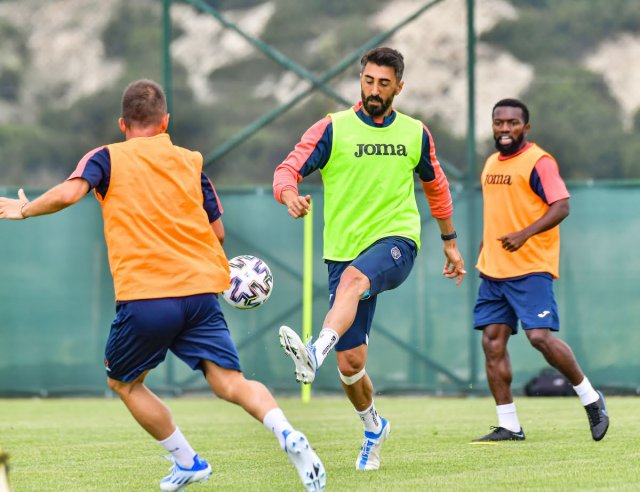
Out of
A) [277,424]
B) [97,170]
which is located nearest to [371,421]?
[277,424]

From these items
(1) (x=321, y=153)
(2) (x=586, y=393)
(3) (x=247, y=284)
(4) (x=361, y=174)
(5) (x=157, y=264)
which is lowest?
(2) (x=586, y=393)

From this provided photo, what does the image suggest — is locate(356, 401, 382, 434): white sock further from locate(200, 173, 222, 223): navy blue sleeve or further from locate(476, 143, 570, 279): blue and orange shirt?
locate(476, 143, 570, 279): blue and orange shirt

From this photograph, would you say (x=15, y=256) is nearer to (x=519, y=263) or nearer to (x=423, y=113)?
(x=423, y=113)

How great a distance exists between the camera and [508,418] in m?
8.61

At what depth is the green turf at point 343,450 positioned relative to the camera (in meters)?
6.41

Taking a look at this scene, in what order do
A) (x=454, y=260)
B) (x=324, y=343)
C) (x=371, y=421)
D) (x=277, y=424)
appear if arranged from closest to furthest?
(x=277, y=424), (x=324, y=343), (x=371, y=421), (x=454, y=260)

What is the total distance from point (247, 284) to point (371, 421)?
1112 millimetres

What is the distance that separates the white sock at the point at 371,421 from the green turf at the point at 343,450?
0.74ft

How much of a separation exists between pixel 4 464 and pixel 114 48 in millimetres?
20000

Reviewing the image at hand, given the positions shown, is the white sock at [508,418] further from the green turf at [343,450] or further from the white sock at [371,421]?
the white sock at [371,421]

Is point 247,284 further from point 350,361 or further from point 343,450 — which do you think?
point 343,450

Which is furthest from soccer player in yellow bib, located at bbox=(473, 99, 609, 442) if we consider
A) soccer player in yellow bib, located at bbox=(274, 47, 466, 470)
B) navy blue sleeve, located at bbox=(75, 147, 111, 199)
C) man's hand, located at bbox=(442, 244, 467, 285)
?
navy blue sleeve, located at bbox=(75, 147, 111, 199)

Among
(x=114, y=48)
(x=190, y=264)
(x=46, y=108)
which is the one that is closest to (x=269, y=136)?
(x=46, y=108)

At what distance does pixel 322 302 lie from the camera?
14.2 meters
